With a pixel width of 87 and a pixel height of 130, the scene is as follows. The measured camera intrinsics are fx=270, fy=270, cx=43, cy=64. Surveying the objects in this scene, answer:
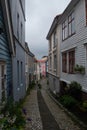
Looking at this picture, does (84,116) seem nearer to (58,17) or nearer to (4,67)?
(4,67)

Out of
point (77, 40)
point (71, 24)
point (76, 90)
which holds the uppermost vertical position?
point (71, 24)

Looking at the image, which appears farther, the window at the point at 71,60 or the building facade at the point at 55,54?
the building facade at the point at 55,54

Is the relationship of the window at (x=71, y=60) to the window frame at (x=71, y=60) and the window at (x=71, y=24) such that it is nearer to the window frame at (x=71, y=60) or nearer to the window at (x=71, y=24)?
the window frame at (x=71, y=60)

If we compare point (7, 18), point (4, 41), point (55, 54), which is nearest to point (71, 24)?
point (4, 41)

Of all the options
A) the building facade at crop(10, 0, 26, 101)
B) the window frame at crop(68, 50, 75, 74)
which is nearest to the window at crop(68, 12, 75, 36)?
the window frame at crop(68, 50, 75, 74)

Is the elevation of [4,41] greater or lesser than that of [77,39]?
lesser

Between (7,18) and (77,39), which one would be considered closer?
(7,18)

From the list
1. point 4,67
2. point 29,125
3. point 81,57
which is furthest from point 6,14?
point 81,57

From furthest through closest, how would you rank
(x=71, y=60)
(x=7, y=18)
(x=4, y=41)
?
1. (x=71, y=60)
2. (x=4, y=41)
3. (x=7, y=18)

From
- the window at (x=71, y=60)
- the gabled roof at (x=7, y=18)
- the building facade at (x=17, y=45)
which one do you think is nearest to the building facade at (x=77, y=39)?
the window at (x=71, y=60)

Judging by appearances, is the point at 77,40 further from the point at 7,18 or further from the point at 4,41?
the point at 7,18

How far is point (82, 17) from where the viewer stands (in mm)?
14539

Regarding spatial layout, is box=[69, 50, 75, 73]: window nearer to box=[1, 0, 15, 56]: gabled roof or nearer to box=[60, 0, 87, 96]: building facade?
box=[60, 0, 87, 96]: building facade

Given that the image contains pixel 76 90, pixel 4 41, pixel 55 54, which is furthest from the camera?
pixel 55 54
